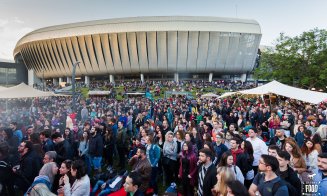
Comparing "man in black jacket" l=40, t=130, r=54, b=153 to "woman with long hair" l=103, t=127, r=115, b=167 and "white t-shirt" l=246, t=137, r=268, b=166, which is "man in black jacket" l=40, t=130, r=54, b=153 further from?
"white t-shirt" l=246, t=137, r=268, b=166

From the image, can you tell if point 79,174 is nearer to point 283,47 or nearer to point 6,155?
point 6,155

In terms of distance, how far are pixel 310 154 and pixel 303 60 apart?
1277 inches

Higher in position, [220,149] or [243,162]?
[243,162]

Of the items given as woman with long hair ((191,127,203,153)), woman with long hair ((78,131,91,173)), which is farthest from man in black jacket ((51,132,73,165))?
woman with long hair ((191,127,203,153))

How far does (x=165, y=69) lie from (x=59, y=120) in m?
50.6

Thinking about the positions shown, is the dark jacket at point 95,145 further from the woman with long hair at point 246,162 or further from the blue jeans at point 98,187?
the woman with long hair at point 246,162

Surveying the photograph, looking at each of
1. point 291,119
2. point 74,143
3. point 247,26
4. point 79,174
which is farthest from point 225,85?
point 79,174

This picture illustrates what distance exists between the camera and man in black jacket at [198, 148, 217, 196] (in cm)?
464

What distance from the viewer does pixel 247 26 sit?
59750 mm

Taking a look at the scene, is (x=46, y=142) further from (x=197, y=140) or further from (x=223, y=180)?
(x=223, y=180)

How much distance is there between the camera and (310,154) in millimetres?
5547

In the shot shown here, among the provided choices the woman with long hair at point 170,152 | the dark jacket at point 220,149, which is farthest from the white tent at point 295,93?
the woman with long hair at point 170,152

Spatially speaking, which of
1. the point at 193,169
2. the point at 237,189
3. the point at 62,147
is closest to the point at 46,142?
the point at 62,147

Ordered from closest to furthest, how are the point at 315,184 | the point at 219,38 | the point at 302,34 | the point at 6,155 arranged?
the point at 315,184 < the point at 6,155 < the point at 302,34 < the point at 219,38
